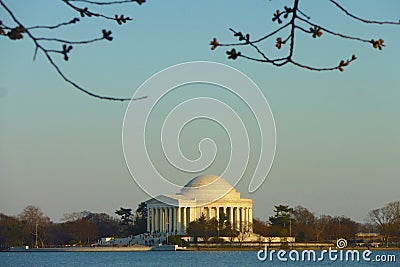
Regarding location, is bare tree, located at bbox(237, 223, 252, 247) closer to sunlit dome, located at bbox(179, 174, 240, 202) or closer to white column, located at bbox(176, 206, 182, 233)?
sunlit dome, located at bbox(179, 174, 240, 202)

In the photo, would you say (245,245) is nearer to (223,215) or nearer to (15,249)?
(223,215)

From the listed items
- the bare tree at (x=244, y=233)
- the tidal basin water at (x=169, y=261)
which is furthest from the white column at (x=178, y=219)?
the tidal basin water at (x=169, y=261)

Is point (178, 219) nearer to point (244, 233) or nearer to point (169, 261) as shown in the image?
point (244, 233)

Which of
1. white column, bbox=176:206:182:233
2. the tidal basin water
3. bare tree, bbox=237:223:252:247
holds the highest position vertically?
white column, bbox=176:206:182:233

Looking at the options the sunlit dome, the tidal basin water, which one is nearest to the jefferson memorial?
the sunlit dome

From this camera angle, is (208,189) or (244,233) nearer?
(244,233)

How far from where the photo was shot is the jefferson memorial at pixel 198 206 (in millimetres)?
125475

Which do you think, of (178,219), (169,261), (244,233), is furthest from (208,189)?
(169,261)

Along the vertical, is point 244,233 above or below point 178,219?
below

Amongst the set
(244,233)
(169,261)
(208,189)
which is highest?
(208,189)

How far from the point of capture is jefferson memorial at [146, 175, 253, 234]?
125475mm

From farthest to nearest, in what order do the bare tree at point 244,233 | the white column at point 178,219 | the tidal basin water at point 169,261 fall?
the white column at point 178,219 → the bare tree at point 244,233 → the tidal basin water at point 169,261

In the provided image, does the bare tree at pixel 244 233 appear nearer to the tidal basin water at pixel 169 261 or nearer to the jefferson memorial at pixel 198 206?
the jefferson memorial at pixel 198 206

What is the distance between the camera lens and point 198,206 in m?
126
